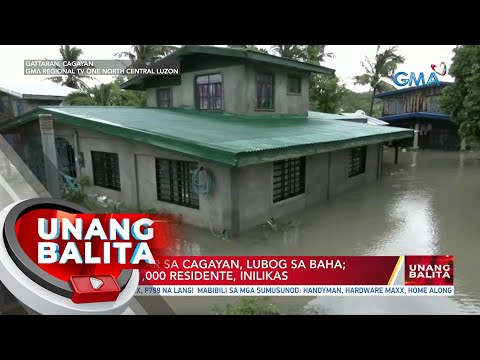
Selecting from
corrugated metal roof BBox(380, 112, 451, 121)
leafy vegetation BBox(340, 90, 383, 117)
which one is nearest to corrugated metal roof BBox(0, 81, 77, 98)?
corrugated metal roof BBox(380, 112, 451, 121)

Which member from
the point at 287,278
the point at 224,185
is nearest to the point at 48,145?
the point at 224,185

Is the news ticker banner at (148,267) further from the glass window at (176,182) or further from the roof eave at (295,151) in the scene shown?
the roof eave at (295,151)

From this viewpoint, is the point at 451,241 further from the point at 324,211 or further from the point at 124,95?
the point at 124,95

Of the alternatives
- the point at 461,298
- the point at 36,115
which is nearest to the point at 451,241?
the point at 461,298

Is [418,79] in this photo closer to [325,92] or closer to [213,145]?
[325,92]

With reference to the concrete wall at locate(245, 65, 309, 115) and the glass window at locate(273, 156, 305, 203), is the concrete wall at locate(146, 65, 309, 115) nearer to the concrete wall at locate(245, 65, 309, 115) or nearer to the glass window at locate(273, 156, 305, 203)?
the concrete wall at locate(245, 65, 309, 115)

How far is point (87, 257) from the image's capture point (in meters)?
4.65

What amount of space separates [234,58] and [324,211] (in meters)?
6.96

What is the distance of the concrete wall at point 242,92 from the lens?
13.8 m

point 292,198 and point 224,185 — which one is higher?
point 224,185

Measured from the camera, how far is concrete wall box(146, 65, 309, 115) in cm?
1378

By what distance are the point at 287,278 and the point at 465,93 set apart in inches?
579

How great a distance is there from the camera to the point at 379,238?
9.51 meters

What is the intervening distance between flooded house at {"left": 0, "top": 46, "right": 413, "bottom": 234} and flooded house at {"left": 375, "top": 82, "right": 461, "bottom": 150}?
17.9 metres
